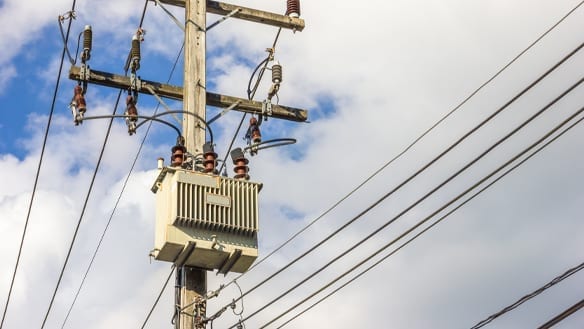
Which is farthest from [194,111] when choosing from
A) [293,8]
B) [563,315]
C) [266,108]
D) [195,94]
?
[563,315]

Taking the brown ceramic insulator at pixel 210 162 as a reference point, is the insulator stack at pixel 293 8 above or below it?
above

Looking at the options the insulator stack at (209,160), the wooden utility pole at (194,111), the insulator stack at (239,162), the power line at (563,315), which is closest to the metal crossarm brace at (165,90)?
the wooden utility pole at (194,111)

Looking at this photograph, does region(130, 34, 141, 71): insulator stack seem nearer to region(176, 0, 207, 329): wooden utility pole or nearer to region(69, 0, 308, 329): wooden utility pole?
region(69, 0, 308, 329): wooden utility pole

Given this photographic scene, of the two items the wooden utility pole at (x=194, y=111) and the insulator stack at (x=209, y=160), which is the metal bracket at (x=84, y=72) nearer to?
the wooden utility pole at (x=194, y=111)

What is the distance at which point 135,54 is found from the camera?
16.1m

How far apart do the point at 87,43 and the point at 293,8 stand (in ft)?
10.5

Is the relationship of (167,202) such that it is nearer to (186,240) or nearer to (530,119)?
(186,240)

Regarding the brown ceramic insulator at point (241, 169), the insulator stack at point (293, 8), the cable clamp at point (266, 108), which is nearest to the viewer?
the brown ceramic insulator at point (241, 169)

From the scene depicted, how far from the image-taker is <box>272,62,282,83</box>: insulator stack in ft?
54.1

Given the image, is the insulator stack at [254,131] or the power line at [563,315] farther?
the insulator stack at [254,131]

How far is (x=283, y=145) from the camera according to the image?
51.8 feet

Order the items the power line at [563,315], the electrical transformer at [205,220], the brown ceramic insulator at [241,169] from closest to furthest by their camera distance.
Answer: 1. the power line at [563,315]
2. the electrical transformer at [205,220]
3. the brown ceramic insulator at [241,169]

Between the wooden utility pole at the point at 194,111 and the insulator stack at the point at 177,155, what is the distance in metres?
0.27

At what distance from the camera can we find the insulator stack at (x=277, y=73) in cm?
1648
